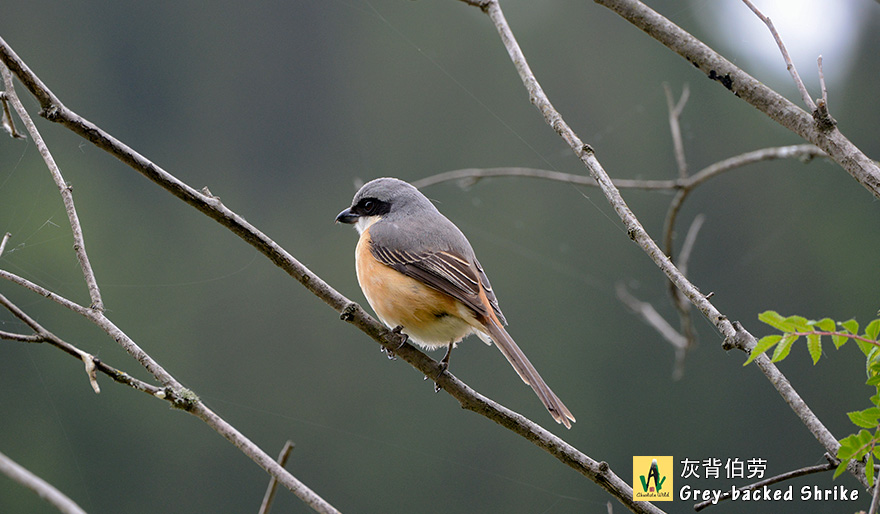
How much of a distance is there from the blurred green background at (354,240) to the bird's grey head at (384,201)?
8.08m

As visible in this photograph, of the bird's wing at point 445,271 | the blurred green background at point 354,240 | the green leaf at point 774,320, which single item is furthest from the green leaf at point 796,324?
the blurred green background at point 354,240

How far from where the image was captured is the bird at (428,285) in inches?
106

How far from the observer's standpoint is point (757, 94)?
164 cm

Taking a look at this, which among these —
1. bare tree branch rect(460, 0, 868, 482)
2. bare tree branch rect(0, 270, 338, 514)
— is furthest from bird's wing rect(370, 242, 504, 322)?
bare tree branch rect(0, 270, 338, 514)

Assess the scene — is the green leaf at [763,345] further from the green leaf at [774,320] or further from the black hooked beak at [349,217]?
the black hooked beak at [349,217]

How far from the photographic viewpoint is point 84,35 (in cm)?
1455

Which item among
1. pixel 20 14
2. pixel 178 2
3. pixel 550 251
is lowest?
pixel 550 251

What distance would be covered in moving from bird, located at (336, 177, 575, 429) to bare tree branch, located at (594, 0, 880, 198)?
117cm

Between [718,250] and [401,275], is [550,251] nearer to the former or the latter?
[718,250]

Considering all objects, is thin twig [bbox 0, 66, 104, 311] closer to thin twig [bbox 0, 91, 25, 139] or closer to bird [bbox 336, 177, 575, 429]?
thin twig [bbox 0, 91, 25, 139]

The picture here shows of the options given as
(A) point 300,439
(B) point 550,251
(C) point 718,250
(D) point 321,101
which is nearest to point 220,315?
(A) point 300,439

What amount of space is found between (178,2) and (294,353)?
341 inches

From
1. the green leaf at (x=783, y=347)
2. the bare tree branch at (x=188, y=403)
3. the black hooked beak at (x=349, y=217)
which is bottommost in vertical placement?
the bare tree branch at (x=188, y=403)

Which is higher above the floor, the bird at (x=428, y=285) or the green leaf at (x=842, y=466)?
the bird at (x=428, y=285)
